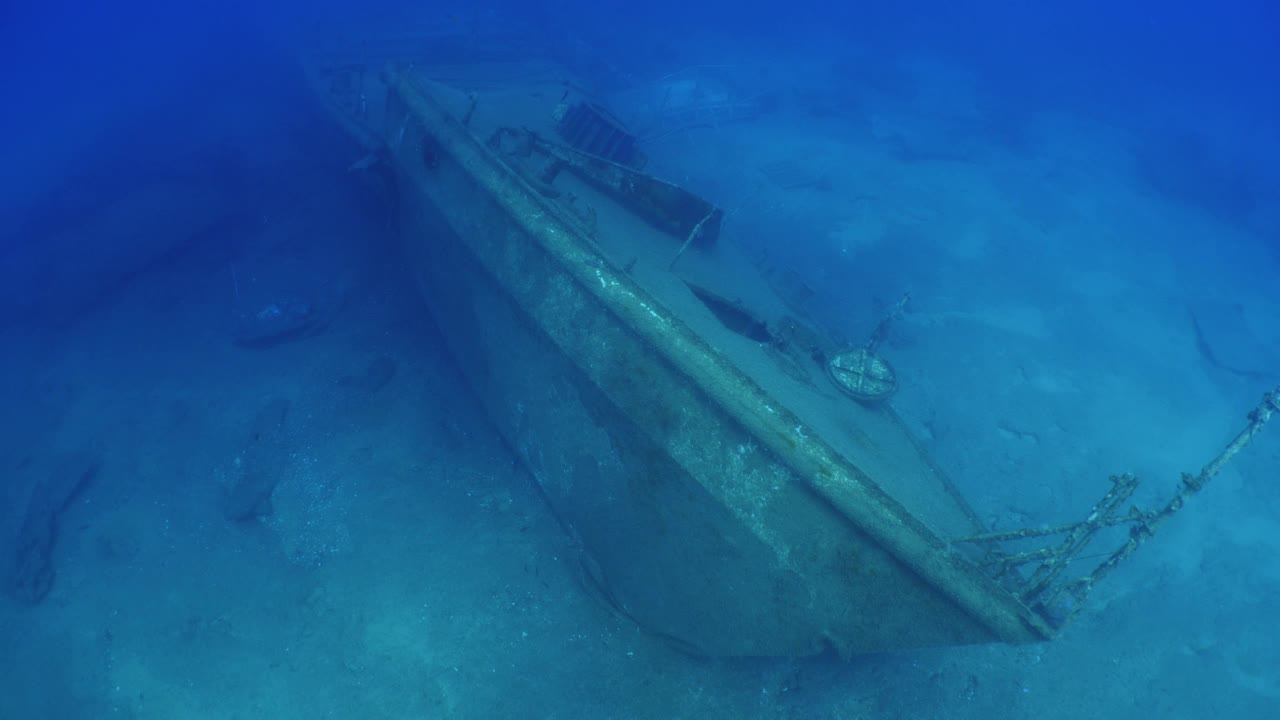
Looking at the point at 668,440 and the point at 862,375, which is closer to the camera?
the point at 668,440

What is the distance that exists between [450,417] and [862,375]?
5.10 meters

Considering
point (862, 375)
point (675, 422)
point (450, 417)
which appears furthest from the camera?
point (450, 417)

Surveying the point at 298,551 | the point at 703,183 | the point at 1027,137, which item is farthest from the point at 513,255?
the point at 1027,137

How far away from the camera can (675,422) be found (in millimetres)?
3926

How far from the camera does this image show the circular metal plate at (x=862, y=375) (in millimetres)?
6164

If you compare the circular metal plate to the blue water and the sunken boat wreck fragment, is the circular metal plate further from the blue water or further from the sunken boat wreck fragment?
the blue water

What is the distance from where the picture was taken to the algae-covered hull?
3385 millimetres

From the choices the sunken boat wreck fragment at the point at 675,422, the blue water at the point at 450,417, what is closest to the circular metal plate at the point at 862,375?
the sunken boat wreck fragment at the point at 675,422

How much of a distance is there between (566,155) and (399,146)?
6.94ft

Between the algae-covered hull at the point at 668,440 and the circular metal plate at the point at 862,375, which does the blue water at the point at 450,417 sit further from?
the circular metal plate at the point at 862,375

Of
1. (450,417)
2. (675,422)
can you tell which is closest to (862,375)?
(675,422)

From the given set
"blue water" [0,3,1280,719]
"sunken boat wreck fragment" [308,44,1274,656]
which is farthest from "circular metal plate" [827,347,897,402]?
"blue water" [0,3,1280,719]

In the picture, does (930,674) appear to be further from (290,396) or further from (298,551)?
(290,396)

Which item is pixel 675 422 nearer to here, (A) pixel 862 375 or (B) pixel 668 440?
(B) pixel 668 440
